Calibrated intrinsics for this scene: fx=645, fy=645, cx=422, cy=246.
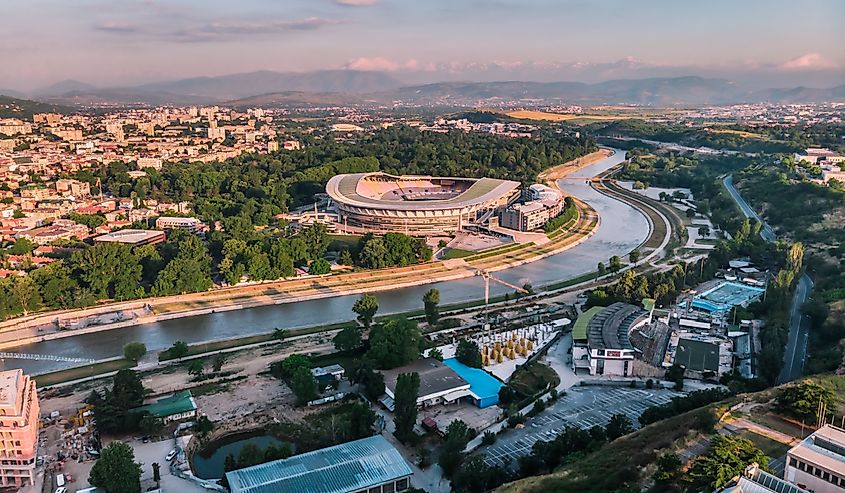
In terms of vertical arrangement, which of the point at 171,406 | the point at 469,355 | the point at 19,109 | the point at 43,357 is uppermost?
the point at 19,109

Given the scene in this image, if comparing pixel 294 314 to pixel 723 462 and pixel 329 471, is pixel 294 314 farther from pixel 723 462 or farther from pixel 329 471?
pixel 723 462

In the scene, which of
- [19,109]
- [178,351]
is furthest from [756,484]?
[19,109]

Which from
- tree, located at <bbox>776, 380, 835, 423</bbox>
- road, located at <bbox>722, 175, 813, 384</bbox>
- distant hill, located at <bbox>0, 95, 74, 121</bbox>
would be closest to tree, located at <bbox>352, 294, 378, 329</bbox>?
road, located at <bbox>722, 175, 813, 384</bbox>

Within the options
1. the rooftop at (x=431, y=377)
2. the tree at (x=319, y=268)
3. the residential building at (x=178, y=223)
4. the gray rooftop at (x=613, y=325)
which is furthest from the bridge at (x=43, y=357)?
the gray rooftop at (x=613, y=325)

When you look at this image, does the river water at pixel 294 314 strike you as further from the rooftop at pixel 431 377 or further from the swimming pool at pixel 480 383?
the swimming pool at pixel 480 383

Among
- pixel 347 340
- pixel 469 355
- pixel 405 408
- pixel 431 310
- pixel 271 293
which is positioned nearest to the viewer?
pixel 405 408

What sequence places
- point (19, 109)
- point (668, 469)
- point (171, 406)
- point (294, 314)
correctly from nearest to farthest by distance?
point (668, 469) < point (171, 406) < point (294, 314) < point (19, 109)

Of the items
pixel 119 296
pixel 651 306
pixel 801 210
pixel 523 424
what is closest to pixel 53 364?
pixel 119 296
